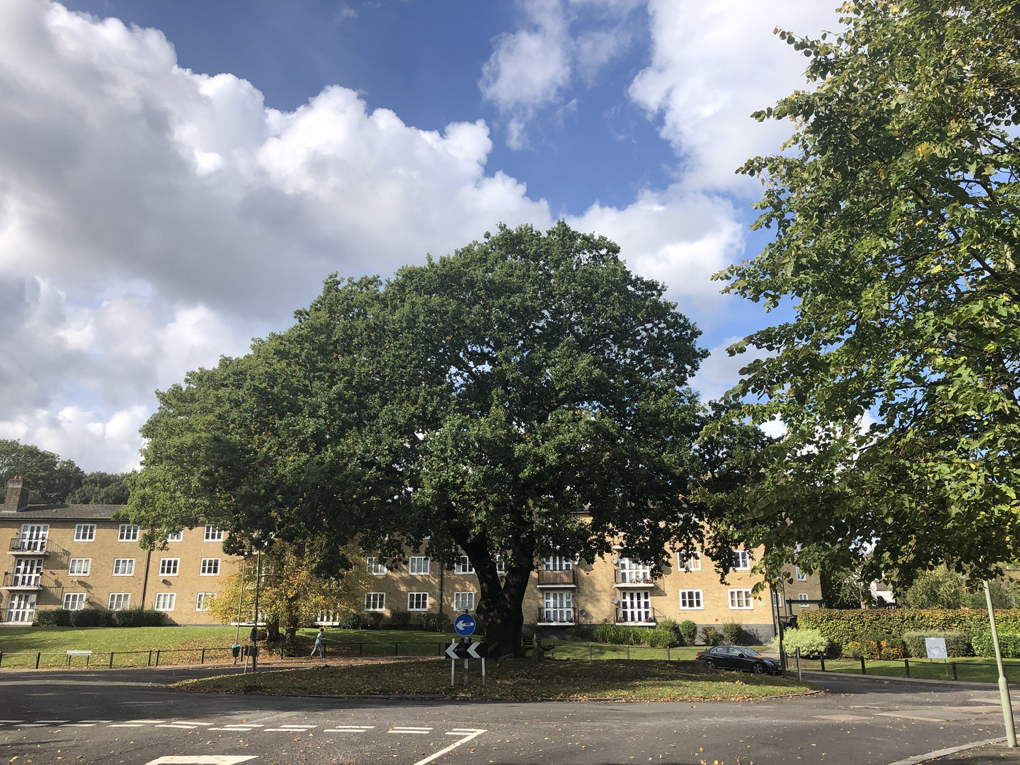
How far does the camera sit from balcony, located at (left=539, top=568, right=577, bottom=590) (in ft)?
172

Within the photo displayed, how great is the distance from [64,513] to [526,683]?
5461 cm

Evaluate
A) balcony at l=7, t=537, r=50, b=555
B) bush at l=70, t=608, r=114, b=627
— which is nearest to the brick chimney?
balcony at l=7, t=537, r=50, b=555

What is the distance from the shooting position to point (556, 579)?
52938 mm

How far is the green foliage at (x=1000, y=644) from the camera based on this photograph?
37969 mm

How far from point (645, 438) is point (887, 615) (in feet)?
91.2

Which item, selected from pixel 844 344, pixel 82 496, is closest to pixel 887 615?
pixel 844 344

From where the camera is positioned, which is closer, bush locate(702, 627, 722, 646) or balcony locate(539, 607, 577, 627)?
bush locate(702, 627, 722, 646)

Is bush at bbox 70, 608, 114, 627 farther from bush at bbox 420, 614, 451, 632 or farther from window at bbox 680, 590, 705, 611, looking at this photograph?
window at bbox 680, 590, 705, 611

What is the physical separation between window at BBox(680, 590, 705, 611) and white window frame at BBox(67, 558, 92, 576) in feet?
160

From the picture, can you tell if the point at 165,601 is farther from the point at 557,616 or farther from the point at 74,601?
the point at 557,616

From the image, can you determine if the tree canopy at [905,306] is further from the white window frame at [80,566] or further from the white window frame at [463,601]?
the white window frame at [80,566]

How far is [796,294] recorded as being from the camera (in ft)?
44.0

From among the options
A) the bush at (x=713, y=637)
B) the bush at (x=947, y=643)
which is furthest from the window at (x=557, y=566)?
the bush at (x=947, y=643)

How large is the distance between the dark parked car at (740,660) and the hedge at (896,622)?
11.2 metres
